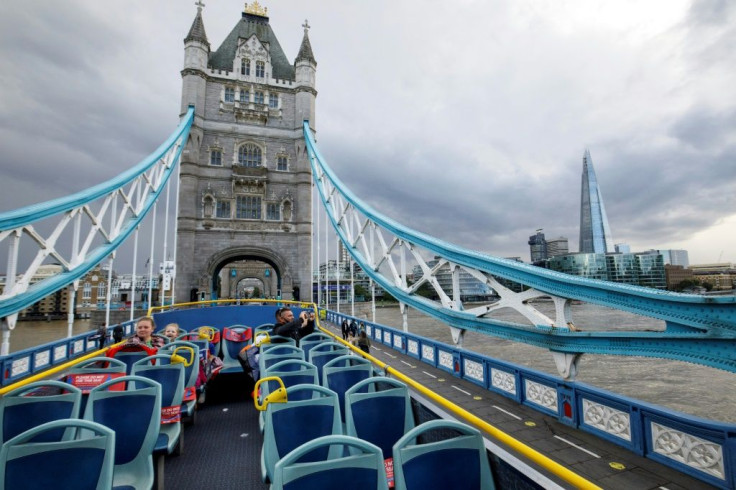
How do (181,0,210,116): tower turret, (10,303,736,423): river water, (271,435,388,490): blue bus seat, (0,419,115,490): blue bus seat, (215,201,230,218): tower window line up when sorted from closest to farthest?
(271,435,388,490): blue bus seat
(0,419,115,490): blue bus seat
(10,303,736,423): river water
(181,0,210,116): tower turret
(215,201,230,218): tower window

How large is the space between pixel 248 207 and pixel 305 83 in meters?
12.3

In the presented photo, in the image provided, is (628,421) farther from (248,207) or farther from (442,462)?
(248,207)

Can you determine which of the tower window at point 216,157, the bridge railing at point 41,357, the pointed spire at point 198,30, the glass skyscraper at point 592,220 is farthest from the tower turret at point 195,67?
the glass skyscraper at point 592,220

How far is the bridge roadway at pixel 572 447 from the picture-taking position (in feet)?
13.0

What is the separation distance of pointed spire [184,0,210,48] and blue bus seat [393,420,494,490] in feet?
114

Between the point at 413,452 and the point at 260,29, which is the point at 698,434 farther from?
the point at 260,29

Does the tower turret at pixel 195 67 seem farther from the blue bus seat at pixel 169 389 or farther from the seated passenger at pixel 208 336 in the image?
the blue bus seat at pixel 169 389

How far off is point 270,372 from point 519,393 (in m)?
4.98

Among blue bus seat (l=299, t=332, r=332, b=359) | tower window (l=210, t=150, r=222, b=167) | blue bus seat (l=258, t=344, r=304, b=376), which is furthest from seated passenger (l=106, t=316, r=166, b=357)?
tower window (l=210, t=150, r=222, b=167)

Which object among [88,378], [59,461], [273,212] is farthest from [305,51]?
[59,461]

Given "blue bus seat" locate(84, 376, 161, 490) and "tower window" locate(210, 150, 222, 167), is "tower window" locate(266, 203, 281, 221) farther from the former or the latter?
"blue bus seat" locate(84, 376, 161, 490)

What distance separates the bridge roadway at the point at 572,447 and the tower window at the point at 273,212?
23.4 m

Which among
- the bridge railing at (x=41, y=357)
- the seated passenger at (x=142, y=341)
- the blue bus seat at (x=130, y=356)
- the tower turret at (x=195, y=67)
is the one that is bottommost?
the bridge railing at (x=41, y=357)

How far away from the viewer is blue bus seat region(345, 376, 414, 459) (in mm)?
3215
